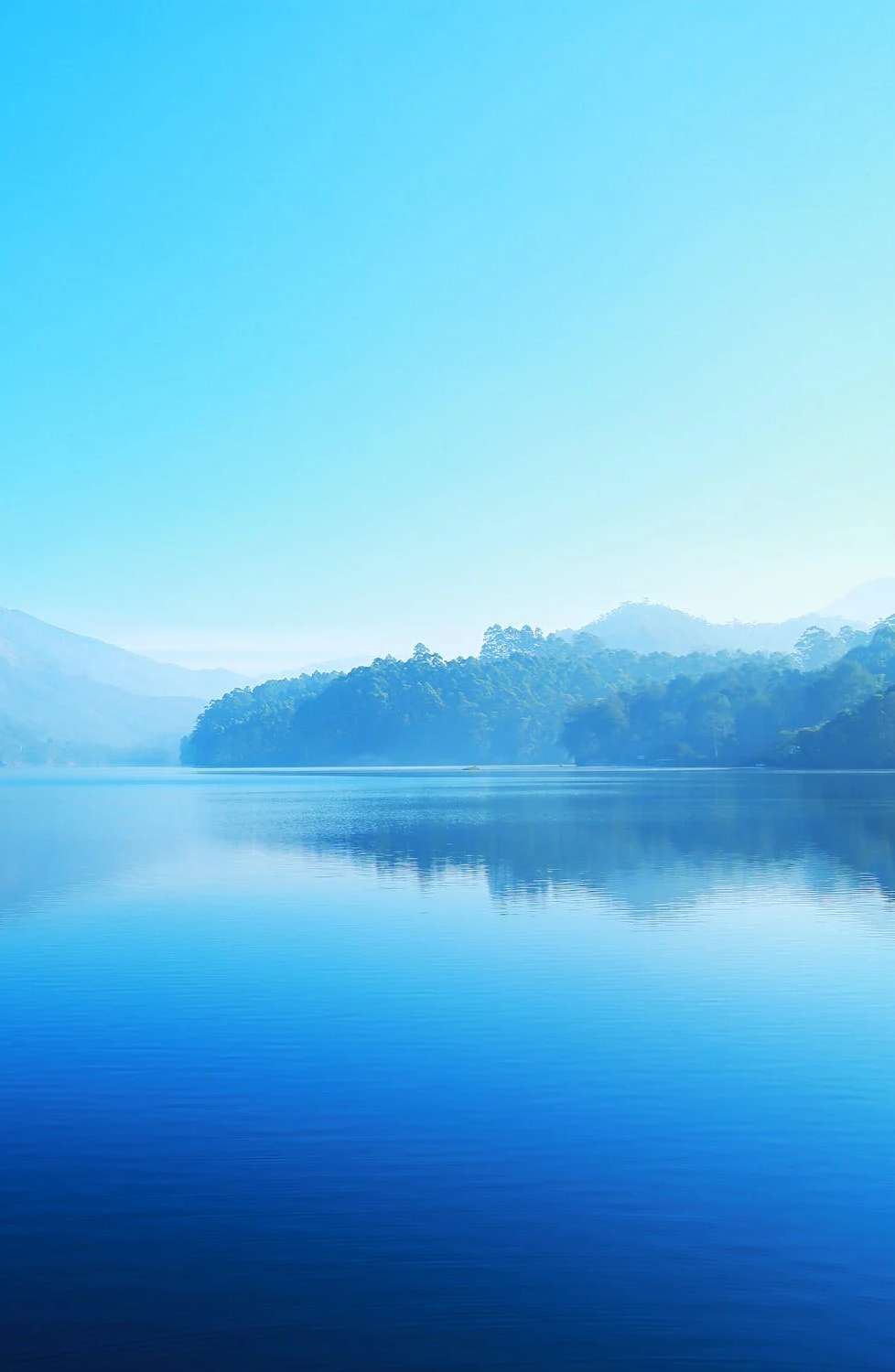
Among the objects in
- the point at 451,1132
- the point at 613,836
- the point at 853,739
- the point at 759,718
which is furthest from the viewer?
the point at 759,718

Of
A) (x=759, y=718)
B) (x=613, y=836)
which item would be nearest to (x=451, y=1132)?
(x=613, y=836)

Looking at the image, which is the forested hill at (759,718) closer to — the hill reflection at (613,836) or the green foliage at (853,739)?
the green foliage at (853,739)

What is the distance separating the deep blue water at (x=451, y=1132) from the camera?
795 cm

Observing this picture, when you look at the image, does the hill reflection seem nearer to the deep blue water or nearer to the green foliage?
the deep blue water

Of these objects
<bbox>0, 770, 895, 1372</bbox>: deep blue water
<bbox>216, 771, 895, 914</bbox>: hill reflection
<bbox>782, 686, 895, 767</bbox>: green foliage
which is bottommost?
<bbox>0, 770, 895, 1372</bbox>: deep blue water

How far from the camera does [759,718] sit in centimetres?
15062

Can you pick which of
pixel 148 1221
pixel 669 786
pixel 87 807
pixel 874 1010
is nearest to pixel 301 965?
pixel 874 1010

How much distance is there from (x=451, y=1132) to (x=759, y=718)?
14435 cm

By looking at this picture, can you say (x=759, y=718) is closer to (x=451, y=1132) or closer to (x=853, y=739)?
(x=853, y=739)

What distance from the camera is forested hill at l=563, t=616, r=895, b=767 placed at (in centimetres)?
12062

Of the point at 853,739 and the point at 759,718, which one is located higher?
the point at 759,718

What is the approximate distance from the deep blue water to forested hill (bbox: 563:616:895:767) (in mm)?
A: 96033

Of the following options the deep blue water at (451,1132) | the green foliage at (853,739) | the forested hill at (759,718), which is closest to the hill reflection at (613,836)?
the deep blue water at (451,1132)

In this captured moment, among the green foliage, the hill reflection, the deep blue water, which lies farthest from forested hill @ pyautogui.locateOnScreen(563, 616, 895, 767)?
the deep blue water
